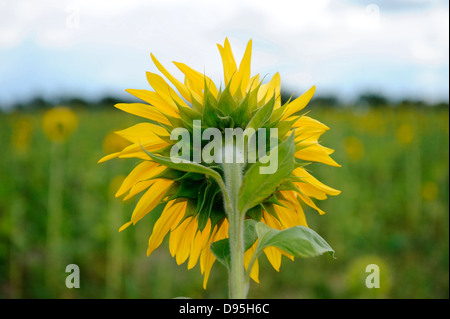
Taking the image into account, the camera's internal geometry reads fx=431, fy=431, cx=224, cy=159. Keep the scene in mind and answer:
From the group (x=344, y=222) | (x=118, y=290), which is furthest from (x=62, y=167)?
(x=344, y=222)

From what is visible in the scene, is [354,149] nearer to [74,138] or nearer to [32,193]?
[32,193]

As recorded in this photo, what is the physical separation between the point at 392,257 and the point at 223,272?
88 centimetres

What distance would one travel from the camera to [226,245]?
0.37 meters

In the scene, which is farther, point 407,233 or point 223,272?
point 407,233

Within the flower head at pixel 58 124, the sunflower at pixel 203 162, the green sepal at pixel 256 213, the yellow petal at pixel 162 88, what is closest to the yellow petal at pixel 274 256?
the sunflower at pixel 203 162

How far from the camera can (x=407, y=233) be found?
7.73ft

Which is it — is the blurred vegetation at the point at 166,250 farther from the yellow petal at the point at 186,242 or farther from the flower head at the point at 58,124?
the yellow petal at the point at 186,242

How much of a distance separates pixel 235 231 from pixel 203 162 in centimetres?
8

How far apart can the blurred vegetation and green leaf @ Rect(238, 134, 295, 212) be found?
4.28 feet

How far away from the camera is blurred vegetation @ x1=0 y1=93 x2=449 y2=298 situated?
1772 millimetres

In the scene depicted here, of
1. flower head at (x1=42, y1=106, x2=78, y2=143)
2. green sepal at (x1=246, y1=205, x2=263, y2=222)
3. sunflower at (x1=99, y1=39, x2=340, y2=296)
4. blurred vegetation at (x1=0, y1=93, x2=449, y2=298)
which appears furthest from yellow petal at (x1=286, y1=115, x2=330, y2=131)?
flower head at (x1=42, y1=106, x2=78, y2=143)

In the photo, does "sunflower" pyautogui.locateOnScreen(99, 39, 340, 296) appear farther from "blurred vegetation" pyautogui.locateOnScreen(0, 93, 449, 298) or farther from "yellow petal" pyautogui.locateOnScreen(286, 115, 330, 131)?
"blurred vegetation" pyautogui.locateOnScreen(0, 93, 449, 298)

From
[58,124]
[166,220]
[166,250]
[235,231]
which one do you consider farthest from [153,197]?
[166,250]
